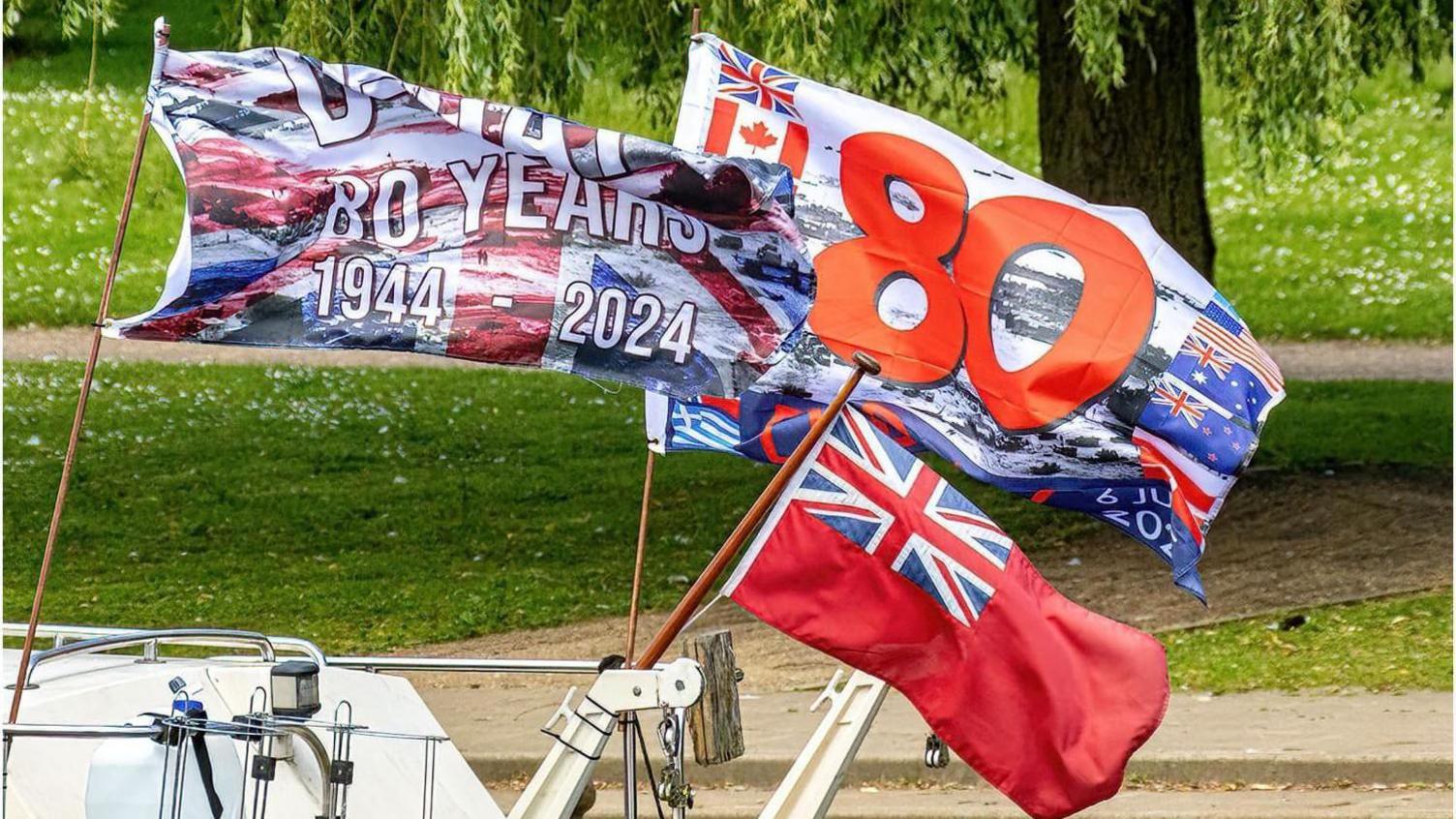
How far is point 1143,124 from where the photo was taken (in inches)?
510

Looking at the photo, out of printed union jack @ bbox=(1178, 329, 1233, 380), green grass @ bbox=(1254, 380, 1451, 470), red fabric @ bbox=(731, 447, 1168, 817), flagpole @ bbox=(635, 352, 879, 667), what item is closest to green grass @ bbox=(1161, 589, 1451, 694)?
green grass @ bbox=(1254, 380, 1451, 470)

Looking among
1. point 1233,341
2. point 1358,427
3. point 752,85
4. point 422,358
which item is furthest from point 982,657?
point 422,358

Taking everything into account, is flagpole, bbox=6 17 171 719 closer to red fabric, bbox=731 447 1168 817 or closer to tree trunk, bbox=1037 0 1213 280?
red fabric, bbox=731 447 1168 817

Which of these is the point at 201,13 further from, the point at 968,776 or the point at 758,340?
the point at 758,340

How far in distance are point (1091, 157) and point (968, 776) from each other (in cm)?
558

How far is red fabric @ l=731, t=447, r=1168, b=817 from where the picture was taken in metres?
5.19

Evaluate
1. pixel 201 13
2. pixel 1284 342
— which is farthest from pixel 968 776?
pixel 201 13

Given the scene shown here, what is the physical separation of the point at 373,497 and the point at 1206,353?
9.68m

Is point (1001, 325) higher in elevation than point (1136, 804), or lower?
higher

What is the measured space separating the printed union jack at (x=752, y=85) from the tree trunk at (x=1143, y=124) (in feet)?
22.3

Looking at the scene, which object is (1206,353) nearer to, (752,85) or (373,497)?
(752,85)

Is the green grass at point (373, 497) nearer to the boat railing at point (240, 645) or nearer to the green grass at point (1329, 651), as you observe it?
the green grass at point (1329, 651)

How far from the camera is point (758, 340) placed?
5.55 meters

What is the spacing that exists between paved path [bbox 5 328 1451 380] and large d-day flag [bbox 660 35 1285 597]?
43.3 feet
